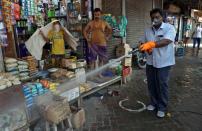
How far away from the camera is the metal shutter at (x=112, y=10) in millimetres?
6888

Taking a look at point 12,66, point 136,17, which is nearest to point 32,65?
point 12,66

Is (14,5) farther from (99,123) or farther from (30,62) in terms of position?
(99,123)

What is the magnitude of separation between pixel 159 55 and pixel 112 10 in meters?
3.72

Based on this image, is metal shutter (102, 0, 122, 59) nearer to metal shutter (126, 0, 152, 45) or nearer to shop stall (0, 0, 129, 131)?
shop stall (0, 0, 129, 131)

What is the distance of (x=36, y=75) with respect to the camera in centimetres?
452

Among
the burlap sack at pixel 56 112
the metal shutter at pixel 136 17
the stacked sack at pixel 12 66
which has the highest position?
the metal shutter at pixel 136 17

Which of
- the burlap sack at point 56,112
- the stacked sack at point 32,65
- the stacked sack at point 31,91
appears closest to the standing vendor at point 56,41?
the stacked sack at point 32,65

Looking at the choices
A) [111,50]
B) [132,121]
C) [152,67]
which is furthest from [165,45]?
[111,50]

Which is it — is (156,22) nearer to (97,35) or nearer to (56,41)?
(97,35)

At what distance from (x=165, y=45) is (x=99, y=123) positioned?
1.89m

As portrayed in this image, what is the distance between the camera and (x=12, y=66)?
4.03m

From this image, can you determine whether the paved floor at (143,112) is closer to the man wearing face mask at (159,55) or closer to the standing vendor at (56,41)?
the man wearing face mask at (159,55)

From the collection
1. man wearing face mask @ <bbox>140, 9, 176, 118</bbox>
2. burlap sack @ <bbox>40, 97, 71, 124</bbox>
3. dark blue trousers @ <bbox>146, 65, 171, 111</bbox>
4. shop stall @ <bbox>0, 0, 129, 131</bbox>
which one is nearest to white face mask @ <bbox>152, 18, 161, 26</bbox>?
man wearing face mask @ <bbox>140, 9, 176, 118</bbox>

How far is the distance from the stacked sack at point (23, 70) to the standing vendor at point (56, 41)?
→ 0.72 meters
